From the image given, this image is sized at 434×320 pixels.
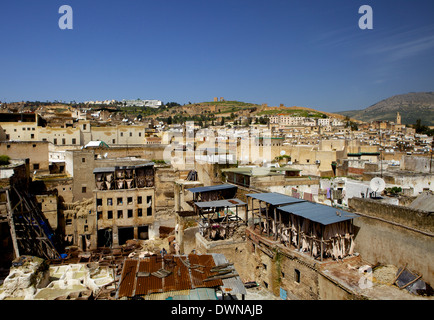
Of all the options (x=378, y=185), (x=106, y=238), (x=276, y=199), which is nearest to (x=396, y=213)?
(x=378, y=185)

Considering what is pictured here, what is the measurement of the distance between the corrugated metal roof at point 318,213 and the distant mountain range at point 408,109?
12713 cm

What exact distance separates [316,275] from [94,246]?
18.2m

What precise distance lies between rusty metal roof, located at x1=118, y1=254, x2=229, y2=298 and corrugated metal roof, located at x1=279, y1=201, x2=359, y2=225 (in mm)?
3847

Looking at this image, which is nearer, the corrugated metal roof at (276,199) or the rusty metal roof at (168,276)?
the rusty metal roof at (168,276)

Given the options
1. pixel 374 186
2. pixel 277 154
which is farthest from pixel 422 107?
pixel 374 186

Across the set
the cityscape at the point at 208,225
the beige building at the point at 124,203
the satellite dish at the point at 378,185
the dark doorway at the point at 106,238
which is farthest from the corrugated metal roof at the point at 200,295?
the dark doorway at the point at 106,238

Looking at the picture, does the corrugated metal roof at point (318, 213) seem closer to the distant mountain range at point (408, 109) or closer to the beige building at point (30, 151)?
the beige building at point (30, 151)

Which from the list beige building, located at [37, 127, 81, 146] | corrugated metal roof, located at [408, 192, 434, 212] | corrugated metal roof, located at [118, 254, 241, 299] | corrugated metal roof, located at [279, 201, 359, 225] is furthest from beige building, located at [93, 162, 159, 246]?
corrugated metal roof, located at [408, 192, 434, 212]

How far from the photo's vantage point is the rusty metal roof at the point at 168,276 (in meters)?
8.56

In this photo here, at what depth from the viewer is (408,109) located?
5566 inches

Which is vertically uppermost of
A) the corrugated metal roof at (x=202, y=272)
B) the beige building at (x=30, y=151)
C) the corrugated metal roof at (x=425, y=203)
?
the beige building at (x=30, y=151)

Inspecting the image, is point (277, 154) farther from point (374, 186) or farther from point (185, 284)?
point (185, 284)

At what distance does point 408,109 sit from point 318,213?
508 feet

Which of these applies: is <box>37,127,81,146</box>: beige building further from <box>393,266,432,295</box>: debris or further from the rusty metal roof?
<box>393,266,432,295</box>: debris
